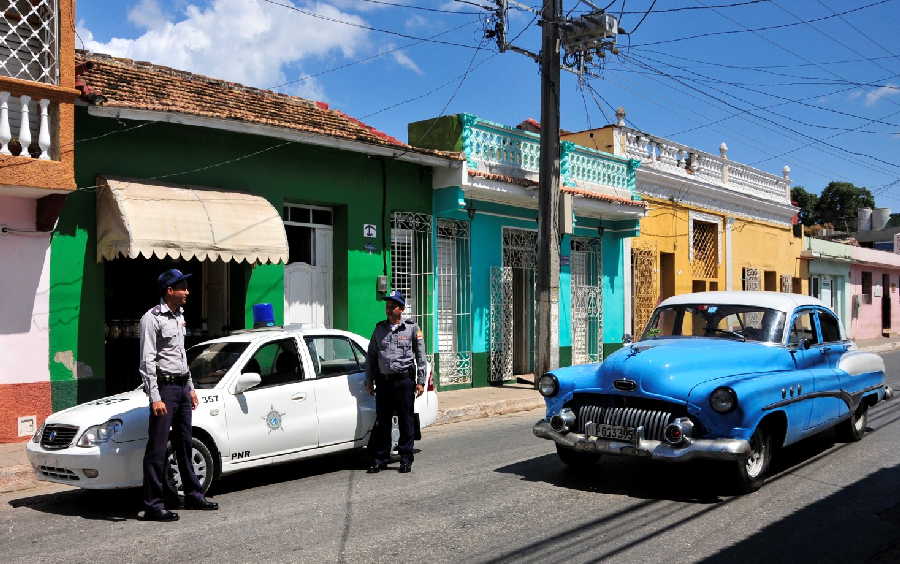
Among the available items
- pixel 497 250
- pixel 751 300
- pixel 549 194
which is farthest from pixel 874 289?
pixel 751 300

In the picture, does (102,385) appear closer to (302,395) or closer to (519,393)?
(302,395)

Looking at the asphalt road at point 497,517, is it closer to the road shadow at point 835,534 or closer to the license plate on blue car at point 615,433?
the road shadow at point 835,534

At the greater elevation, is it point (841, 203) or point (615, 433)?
point (841, 203)

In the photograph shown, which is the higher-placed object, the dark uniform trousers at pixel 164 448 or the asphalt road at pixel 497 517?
the dark uniform trousers at pixel 164 448

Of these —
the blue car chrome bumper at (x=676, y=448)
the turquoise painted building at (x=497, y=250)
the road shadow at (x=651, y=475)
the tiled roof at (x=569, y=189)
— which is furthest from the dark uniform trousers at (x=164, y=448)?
the tiled roof at (x=569, y=189)

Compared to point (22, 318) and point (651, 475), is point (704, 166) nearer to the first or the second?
point (651, 475)

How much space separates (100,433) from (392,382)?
108 inches

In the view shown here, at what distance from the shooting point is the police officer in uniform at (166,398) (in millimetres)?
6203

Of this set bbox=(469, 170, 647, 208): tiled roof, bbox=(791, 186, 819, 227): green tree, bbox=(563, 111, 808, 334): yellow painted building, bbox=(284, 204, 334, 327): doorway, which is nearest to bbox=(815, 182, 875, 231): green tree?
bbox=(791, 186, 819, 227): green tree

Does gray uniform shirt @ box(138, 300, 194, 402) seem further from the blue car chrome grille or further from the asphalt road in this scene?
the blue car chrome grille

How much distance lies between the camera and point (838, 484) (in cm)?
706

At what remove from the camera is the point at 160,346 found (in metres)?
6.36

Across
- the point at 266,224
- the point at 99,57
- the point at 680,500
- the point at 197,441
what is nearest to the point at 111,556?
the point at 197,441

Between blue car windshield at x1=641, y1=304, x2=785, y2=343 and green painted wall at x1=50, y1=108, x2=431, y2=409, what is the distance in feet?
20.7
